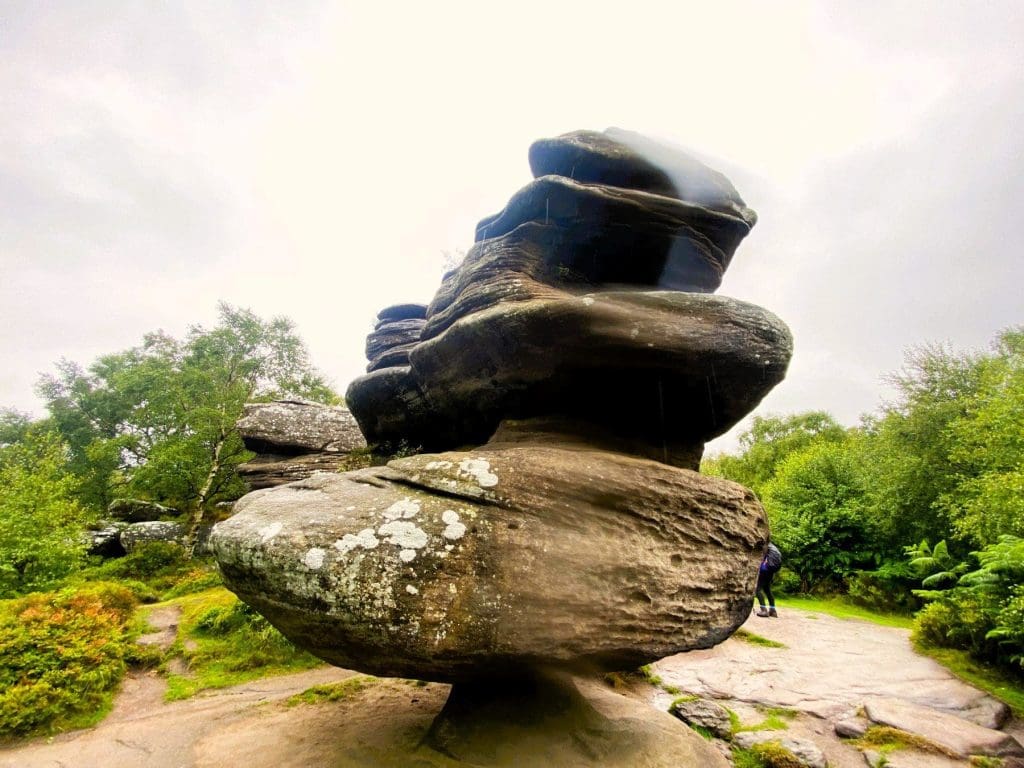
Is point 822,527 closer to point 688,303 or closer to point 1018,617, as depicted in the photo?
point 1018,617

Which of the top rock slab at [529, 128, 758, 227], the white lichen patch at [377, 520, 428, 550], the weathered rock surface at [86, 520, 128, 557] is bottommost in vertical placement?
the weathered rock surface at [86, 520, 128, 557]

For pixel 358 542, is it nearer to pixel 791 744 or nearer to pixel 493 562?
pixel 493 562

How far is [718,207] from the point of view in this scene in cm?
818

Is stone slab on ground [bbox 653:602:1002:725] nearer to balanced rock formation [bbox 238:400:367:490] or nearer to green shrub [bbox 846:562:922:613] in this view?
green shrub [bbox 846:562:922:613]

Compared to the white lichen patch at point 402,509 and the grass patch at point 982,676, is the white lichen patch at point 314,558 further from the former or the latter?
the grass patch at point 982,676

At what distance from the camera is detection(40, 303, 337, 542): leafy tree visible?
29.7 meters

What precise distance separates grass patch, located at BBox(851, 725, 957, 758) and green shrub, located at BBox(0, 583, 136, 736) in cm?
1359

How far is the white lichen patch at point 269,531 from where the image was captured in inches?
197

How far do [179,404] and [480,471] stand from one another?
3566 cm

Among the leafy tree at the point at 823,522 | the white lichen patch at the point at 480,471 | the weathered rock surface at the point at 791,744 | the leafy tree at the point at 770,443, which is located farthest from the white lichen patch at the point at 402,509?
the leafy tree at the point at 770,443

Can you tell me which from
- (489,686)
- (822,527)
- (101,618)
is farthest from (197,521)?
(822,527)

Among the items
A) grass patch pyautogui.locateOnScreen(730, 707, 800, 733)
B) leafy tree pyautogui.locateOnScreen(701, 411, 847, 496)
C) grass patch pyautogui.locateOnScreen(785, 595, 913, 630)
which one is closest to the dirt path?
grass patch pyautogui.locateOnScreen(730, 707, 800, 733)

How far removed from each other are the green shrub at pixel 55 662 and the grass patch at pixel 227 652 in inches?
49.2

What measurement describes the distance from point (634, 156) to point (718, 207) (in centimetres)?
181
